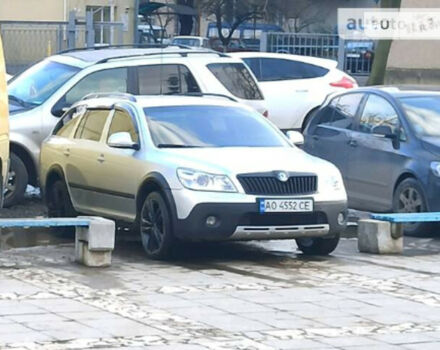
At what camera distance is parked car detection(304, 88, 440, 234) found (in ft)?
41.5

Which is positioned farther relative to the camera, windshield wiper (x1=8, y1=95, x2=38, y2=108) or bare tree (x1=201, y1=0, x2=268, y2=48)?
bare tree (x1=201, y1=0, x2=268, y2=48)

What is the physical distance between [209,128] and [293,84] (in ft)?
31.2

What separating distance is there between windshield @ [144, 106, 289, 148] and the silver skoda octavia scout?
12 millimetres

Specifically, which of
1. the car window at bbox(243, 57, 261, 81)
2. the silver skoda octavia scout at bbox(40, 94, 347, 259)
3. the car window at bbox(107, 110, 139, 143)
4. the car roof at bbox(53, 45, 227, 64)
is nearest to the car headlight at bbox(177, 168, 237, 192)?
the silver skoda octavia scout at bbox(40, 94, 347, 259)

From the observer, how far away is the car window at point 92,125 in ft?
40.5

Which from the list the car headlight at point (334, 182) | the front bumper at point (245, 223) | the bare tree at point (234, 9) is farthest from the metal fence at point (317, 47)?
the bare tree at point (234, 9)

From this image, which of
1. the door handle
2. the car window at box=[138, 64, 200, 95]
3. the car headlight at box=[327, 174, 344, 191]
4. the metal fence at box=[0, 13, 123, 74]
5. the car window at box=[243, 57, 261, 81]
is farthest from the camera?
the metal fence at box=[0, 13, 123, 74]

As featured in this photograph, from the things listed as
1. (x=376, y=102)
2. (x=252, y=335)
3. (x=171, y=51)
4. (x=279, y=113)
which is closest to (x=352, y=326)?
(x=252, y=335)

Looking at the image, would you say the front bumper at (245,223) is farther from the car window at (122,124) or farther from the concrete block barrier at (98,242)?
the car window at (122,124)

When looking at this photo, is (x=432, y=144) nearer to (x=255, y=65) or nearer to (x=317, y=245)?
A: (x=317, y=245)

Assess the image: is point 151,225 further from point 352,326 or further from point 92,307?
point 352,326

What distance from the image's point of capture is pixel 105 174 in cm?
1184

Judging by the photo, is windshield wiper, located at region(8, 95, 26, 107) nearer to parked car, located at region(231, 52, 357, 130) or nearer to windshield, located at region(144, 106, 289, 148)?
windshield, located at region(144, 106, 289, 148)

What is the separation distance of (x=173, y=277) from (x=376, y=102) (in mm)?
4691
